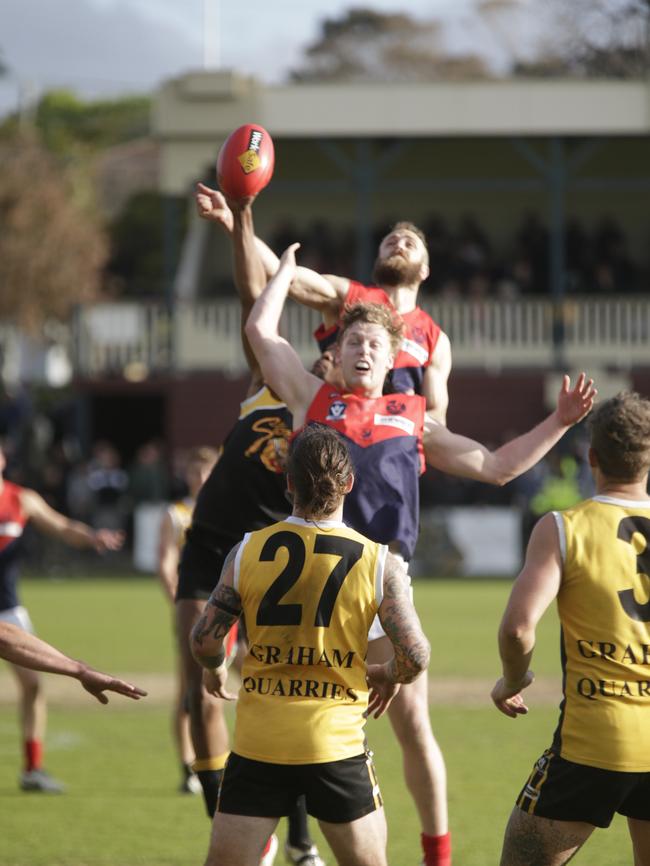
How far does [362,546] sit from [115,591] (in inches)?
726

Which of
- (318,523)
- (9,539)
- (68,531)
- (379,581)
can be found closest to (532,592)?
(379,581)

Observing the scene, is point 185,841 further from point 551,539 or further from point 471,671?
point 471,671

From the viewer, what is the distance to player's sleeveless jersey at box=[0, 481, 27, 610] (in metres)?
9.14

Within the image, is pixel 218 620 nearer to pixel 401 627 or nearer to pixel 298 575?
pixel 298 575

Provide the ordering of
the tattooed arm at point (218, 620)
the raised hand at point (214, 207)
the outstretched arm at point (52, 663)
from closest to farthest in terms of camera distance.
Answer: the tattooed arm at point (218, 620), the outstretched arm at point (52, 663), the raised hand at point (214, 207)

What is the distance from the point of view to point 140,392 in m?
30.4

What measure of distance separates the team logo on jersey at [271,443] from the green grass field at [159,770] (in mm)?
1991

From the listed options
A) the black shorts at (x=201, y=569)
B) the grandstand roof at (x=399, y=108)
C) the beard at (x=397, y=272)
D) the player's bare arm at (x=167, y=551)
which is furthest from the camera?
the grandstand roof at (x=399, y=108)

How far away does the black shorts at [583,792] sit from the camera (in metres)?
4.65

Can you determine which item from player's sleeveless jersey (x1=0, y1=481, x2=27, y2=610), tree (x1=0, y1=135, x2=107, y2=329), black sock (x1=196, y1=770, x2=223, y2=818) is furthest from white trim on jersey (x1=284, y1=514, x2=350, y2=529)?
tree (x1=0, y1=135, x2=107, y2=329)

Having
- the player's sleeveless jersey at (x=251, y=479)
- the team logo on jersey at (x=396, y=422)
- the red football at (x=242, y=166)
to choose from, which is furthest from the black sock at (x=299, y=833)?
the red football at (x=242, y=166)

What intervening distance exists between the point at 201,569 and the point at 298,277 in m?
1.39

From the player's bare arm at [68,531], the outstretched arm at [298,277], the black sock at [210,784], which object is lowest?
the black sock at [210,784]

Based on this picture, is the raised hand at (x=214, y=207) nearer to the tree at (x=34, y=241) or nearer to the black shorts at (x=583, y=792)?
the black shorts at (x=583, y=792)
